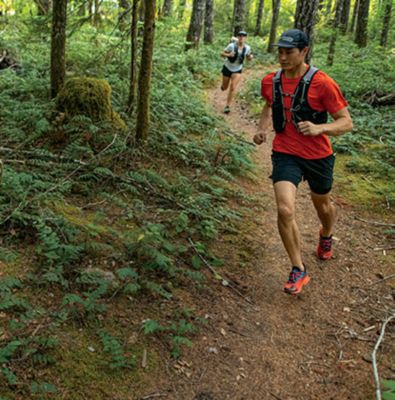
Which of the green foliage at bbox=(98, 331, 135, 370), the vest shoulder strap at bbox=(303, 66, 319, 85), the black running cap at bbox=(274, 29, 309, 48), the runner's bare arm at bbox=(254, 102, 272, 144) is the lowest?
the green foliage at bbox=(98, 331, 135, 370)

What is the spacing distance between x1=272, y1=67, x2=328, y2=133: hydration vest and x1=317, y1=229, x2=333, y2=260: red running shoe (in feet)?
5.40

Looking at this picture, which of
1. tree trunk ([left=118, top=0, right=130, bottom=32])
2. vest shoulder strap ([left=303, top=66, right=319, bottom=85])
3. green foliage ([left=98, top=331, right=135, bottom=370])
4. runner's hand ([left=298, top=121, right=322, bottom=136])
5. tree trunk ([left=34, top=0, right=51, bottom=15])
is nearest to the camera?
green foliage ([left=98, top=331, right=135, bottom=370])

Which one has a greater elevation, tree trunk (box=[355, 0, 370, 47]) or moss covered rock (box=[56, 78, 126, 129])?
tree trunk (box=[355, 0, 370, 47])

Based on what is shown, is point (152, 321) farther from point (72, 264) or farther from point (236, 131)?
point (236, 131)

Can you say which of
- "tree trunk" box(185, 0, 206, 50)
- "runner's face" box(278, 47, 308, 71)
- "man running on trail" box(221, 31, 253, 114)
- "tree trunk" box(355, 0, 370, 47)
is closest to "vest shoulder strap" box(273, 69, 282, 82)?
"runner's face" box(278, 47, 308, 71)

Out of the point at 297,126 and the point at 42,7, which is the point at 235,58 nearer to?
the point at 42,7

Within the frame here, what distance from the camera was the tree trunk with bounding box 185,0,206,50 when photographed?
18.2 metres

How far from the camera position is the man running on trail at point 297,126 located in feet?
13.9

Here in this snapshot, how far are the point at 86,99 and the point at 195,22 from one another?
42.9 feet

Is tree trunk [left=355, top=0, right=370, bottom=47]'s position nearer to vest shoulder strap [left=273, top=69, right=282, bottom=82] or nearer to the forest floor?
the forest floor

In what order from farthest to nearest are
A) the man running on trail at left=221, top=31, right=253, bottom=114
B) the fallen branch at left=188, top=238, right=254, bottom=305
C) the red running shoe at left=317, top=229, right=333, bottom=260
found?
the man running on trail at left=221, top=31, right=253, bottom=114 < the red running shoe at left=317, top=229, right=333, bottom=260 < the fallen branch at left=188, top=238, right=254, bottom=305

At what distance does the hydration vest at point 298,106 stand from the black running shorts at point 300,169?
13.4 inches

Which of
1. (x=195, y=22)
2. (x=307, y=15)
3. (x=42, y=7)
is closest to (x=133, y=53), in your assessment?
(x=42, y=7)

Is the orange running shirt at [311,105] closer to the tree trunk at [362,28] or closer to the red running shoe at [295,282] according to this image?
the red running shoe at [295,282]
